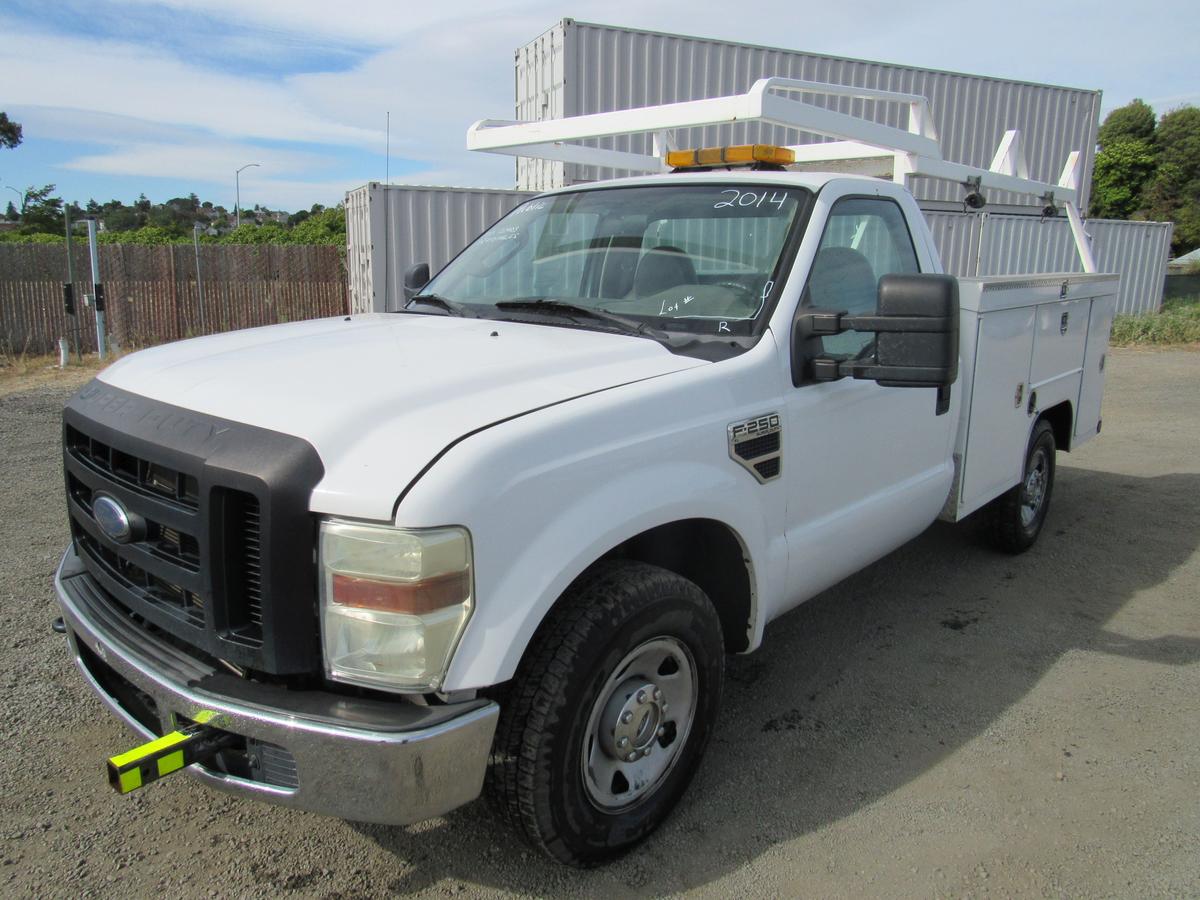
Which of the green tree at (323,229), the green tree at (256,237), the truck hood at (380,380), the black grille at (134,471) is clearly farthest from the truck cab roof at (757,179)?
the green tree at (256,237)

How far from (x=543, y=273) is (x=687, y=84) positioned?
38.6 feet

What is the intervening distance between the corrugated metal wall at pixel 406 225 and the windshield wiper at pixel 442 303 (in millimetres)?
8225

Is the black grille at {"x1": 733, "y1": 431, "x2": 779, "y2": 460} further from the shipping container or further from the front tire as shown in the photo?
the shipping container

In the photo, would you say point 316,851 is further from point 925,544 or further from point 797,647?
point 925,544

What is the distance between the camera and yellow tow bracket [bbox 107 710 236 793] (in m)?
1.99

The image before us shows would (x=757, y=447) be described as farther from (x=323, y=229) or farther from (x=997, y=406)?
(x=323, y=229)

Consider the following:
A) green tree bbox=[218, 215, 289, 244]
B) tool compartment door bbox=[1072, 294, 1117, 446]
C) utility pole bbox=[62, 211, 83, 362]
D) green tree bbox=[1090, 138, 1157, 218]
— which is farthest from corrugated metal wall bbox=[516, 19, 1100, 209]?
green tree bbox=[1090, 138, 1157, 218]

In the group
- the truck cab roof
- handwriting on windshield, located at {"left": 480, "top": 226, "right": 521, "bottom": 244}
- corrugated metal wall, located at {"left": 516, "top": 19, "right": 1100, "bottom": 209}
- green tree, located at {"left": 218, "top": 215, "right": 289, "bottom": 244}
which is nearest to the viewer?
the truck cab roof

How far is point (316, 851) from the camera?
2.65m

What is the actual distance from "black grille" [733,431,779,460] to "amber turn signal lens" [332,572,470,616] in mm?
1057

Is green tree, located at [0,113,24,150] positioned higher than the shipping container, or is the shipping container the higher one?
green tree, located at [0,113,24,150]

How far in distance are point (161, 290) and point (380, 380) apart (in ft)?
43.7

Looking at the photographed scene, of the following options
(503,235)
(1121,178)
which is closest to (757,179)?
(503,235)

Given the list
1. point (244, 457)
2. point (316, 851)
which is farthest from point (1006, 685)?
point (244, 457)
